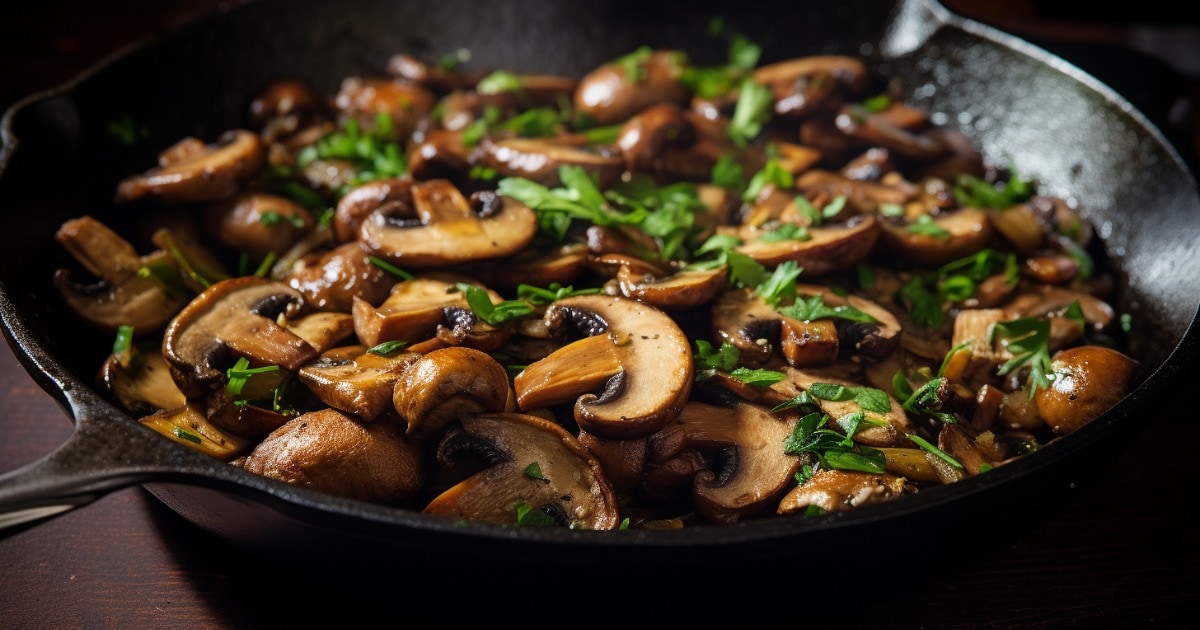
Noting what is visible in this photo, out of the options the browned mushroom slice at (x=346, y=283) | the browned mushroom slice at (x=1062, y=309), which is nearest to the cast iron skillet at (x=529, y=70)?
the browned mushroom slice at (x=1062, y=309)

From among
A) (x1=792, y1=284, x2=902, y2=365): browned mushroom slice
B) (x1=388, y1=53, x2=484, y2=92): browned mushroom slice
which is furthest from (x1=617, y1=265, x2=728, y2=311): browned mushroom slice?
(x1=388, y1=53, x2=484, y2=92): browned mushroom slice

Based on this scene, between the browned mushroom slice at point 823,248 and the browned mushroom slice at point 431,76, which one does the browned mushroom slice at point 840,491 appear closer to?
the browned mushroom slice at point 823,248

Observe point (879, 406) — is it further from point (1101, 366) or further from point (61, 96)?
point (61, 96)

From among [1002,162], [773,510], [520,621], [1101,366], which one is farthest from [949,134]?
[520,621]

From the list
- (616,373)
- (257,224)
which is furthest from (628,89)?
(616,373)

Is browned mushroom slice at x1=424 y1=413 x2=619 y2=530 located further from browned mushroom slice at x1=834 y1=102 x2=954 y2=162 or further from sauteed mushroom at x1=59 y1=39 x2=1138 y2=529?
browned mushroom slice at x1=834 y1=102 x2=954 y2=162

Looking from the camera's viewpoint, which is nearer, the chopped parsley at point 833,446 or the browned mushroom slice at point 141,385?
the chopped parsley at point 833,446
